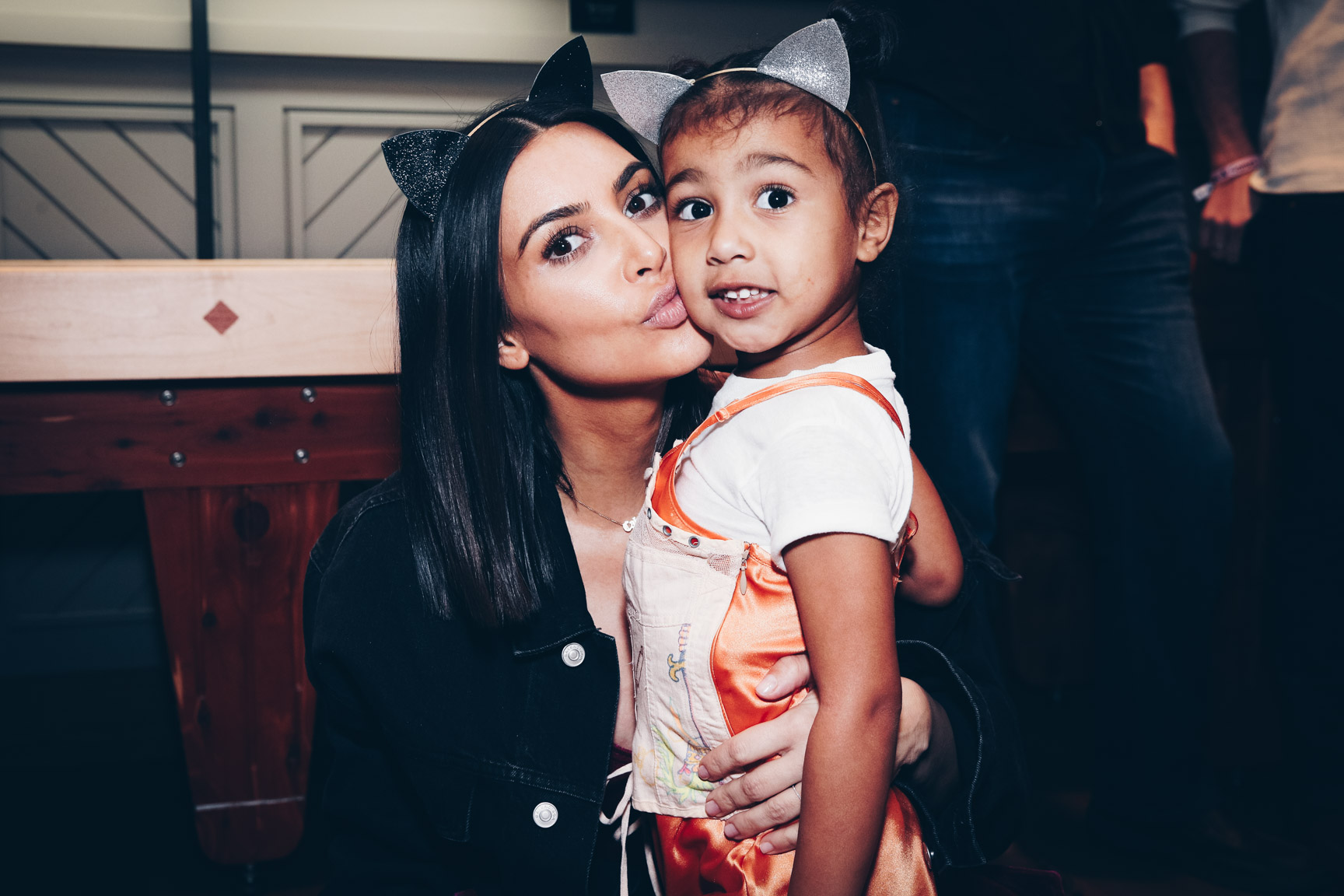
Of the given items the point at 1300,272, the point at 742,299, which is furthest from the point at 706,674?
the point at 1300,272

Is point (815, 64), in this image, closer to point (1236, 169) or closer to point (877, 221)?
point (877, 221)

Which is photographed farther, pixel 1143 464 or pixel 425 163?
pixel 1143 464

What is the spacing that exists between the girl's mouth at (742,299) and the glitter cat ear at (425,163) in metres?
0.38

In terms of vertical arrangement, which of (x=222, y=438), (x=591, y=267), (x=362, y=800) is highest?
(x=591, y=267)

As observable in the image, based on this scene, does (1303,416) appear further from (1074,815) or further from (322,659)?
(322,659)

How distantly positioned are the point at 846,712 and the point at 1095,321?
89 cm

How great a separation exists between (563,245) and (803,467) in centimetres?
43

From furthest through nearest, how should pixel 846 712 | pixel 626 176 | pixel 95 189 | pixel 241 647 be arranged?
pixel 95 189 → pixel 241 647 → pixel 626 176 → pixel 846 712

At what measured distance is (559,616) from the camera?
1.00m

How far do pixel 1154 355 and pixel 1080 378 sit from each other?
0.34 ft

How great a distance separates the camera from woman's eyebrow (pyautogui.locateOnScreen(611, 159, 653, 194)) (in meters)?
1.02

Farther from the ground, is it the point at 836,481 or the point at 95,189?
the point at 95,189

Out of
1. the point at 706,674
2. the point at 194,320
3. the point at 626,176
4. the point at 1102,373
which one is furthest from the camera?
the point at 1102,373

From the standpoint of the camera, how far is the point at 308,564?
1120mm
